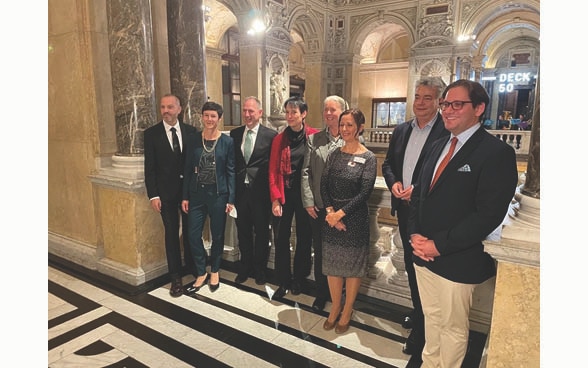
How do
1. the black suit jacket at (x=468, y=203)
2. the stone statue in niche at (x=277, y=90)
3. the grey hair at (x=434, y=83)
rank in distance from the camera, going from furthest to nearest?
the stone statue in niche at (x=277, y=90)
the grey hair at (x=434, y=83)
the black suit jacket at (x=468, y=203)

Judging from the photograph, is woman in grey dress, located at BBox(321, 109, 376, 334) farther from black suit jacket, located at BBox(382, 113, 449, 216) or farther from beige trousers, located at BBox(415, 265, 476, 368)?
beige trousers, located at BBox(415, 265, 476, 368)

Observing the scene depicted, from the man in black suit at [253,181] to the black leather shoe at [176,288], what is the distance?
0.67 metres

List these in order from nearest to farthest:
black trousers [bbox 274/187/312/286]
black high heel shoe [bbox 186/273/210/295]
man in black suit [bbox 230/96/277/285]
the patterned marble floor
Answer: the patterned marble floor, black trousers [bbox 274/187/312/286], man in black suit [bbox 230/96/277/285], black high heel shoe [bbox 186/273/210/295]

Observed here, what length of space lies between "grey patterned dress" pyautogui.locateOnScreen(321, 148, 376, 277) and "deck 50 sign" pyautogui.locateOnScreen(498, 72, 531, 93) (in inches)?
912

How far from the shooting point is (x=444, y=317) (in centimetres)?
200

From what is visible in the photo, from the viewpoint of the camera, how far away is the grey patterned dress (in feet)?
8.50

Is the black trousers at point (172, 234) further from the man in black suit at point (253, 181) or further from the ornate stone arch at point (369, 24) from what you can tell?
the ornate stone arch at point (369, 24)

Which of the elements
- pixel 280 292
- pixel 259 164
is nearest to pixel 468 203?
pixel 259 164

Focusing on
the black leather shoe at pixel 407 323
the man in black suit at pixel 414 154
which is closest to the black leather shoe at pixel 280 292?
the black leather shoe at pixel 407 323

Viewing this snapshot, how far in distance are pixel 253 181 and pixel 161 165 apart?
887 mm

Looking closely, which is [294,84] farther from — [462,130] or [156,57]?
[462,130]

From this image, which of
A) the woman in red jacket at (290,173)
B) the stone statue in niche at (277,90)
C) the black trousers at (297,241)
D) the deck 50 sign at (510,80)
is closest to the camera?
the woman in red jacket at (290,173)

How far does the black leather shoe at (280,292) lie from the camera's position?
3.38 metres

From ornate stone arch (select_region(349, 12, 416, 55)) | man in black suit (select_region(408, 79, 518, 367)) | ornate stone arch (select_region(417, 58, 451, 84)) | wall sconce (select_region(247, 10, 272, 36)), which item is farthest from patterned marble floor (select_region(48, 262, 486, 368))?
ornate stone arch (select_region(349, 12, 416, 55))
